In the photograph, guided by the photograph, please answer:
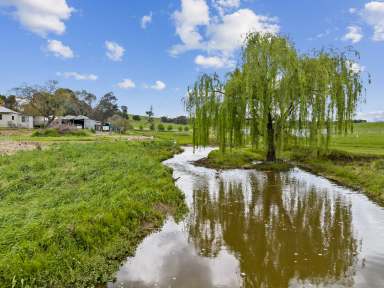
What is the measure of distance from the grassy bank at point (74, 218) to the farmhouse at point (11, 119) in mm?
53923

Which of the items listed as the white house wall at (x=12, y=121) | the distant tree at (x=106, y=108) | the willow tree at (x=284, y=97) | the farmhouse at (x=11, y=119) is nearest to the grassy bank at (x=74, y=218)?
the willow tree at (x=284, y=97)

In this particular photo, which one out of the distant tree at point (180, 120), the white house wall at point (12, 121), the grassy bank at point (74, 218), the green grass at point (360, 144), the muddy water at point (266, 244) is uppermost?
the distant tree at point (180, 120)

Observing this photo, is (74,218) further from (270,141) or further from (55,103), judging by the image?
(55,103)

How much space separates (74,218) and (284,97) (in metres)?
15.3

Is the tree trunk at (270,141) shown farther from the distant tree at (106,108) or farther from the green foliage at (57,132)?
the distant tree at (106,108)

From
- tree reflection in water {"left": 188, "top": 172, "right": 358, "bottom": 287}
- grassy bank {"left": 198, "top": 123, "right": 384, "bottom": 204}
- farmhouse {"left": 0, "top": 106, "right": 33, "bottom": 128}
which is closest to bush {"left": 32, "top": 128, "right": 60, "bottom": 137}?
farmhouse {"left": 0, "top": 106, "right": 33, "bottom": 128}

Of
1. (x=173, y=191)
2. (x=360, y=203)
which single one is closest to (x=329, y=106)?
(x=360, y=203)

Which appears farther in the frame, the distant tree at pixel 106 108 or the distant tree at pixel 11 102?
the distant tree at pixel 106 108

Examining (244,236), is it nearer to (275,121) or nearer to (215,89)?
(275,121)

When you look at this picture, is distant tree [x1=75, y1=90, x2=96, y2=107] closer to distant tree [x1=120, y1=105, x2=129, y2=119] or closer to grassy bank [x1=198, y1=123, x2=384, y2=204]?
distant tree [x1=120, y1=105, x2=129, y2=119]

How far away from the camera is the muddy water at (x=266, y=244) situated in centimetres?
685

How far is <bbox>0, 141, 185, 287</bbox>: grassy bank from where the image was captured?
6.39 m

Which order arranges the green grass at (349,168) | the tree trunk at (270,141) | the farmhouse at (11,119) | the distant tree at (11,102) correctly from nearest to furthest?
the green grass at (349,168)
the tree trunk at (270,141)
the farmhouse at (11,119)
the distant tree at (11,102)

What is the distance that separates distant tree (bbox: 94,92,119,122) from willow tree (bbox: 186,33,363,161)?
3903 inches
